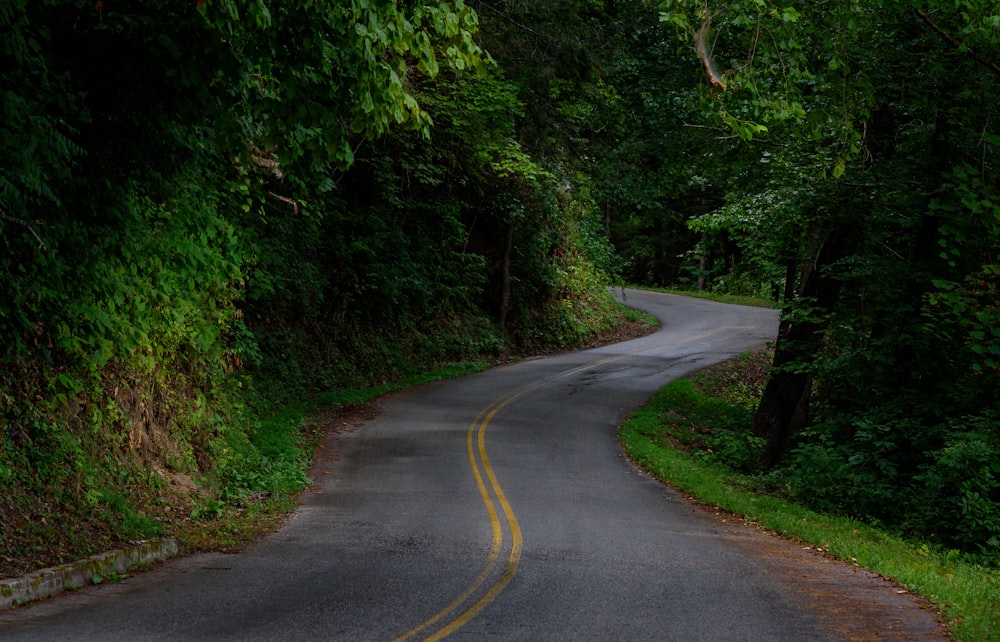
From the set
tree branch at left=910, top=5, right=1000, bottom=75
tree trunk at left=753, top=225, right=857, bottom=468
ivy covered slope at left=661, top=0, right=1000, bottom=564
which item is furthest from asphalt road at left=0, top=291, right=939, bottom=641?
tree branch at left=910, top=5, right=1000, bottom=75

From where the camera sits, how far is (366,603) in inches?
310

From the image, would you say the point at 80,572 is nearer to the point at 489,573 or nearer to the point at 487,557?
the point at 489,573

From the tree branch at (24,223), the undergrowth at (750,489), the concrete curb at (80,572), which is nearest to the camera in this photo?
the concrete curb at (80,572)

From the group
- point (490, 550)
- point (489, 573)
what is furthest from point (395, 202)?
point (489, 573)

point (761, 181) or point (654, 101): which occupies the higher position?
point (654, 101)

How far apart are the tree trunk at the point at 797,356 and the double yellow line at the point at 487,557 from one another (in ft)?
20.5

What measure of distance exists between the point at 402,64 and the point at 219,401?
7853 mm

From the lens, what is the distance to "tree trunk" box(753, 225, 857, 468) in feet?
59.5

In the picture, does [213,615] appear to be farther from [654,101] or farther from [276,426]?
[654,101]

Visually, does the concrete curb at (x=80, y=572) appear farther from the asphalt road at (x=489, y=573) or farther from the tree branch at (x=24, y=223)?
the tree branch at (x=24, y=223)

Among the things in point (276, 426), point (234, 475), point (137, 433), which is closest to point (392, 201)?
point (276, 426)

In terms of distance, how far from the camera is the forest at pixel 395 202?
30.1 feet

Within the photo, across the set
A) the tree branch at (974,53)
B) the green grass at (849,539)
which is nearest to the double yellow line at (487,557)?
the green grass at (849,539)

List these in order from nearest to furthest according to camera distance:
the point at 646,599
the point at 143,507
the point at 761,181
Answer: the point at 646,599
the point at 143,507
the point at 761,181
